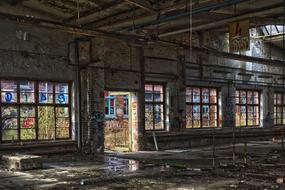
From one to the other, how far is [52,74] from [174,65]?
5712 mm

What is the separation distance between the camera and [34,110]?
12594 millimetres

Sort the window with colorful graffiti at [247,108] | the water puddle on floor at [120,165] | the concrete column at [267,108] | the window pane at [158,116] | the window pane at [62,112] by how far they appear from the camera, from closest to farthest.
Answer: the water puddle on floor at [120,165] < the window pane at [62,112] < the window pane at [158,116] < the window with colorful graffiti at [247,108] < the concrete column at [267,108]

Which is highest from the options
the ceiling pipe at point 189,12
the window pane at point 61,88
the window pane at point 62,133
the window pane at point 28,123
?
the ceiling pipe at point 189,12

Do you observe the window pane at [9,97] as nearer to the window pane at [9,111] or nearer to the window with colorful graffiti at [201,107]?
the window pane at [9,111]

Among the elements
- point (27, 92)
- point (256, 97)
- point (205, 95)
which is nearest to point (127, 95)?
point (205, 95)

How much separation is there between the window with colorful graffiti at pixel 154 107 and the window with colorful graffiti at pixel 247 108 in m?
5.01

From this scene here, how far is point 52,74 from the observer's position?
42.2ft

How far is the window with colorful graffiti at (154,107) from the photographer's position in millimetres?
15742

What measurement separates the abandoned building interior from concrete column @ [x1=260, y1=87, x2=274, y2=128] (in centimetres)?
217

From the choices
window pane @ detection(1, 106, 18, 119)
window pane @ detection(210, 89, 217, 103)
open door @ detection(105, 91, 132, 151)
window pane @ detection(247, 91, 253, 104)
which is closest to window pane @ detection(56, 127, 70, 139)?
window pane @ detection(1, 106, 18, 119)

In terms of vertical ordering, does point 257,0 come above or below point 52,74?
above

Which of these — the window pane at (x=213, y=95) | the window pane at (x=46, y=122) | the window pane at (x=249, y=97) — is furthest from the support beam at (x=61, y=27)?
the window pane at (x=249, y=97)

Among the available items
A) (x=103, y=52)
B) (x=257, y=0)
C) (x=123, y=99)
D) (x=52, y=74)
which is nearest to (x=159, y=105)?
(x=123, y=99)

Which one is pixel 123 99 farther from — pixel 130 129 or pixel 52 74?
pixel 52 74
